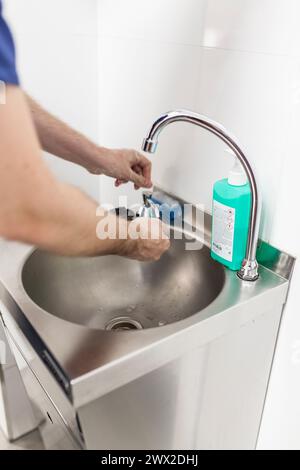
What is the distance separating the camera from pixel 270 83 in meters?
0.87

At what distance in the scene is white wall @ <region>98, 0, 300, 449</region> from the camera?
856 millimetres

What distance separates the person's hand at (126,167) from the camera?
3.62 feet

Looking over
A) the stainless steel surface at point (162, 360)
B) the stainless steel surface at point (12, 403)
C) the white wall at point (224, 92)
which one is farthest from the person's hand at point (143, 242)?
the stainless steel surface at point (12, 403)

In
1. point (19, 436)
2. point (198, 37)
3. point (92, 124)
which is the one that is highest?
point (198, 37)

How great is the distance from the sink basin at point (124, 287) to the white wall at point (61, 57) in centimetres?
40

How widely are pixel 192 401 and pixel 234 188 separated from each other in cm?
47

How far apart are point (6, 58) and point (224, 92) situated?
58cm

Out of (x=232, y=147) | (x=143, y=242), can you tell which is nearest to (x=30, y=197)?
(x=143, y=242)

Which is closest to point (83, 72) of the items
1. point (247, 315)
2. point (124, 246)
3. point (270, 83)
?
point (270, 83)

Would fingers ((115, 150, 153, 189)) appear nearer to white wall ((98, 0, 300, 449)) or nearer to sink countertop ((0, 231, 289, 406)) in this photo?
white wall ((98, 0, 300, 449))

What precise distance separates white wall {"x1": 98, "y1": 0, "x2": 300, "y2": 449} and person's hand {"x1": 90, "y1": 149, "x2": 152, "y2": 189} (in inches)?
4.3

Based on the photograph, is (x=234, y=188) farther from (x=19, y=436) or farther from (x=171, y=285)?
(x=19, y=436)

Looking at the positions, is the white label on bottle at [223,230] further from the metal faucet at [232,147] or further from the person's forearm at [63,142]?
the person's forearm at [63,142]

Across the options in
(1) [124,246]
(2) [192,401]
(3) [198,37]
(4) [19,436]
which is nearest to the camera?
(1) [124,246]
